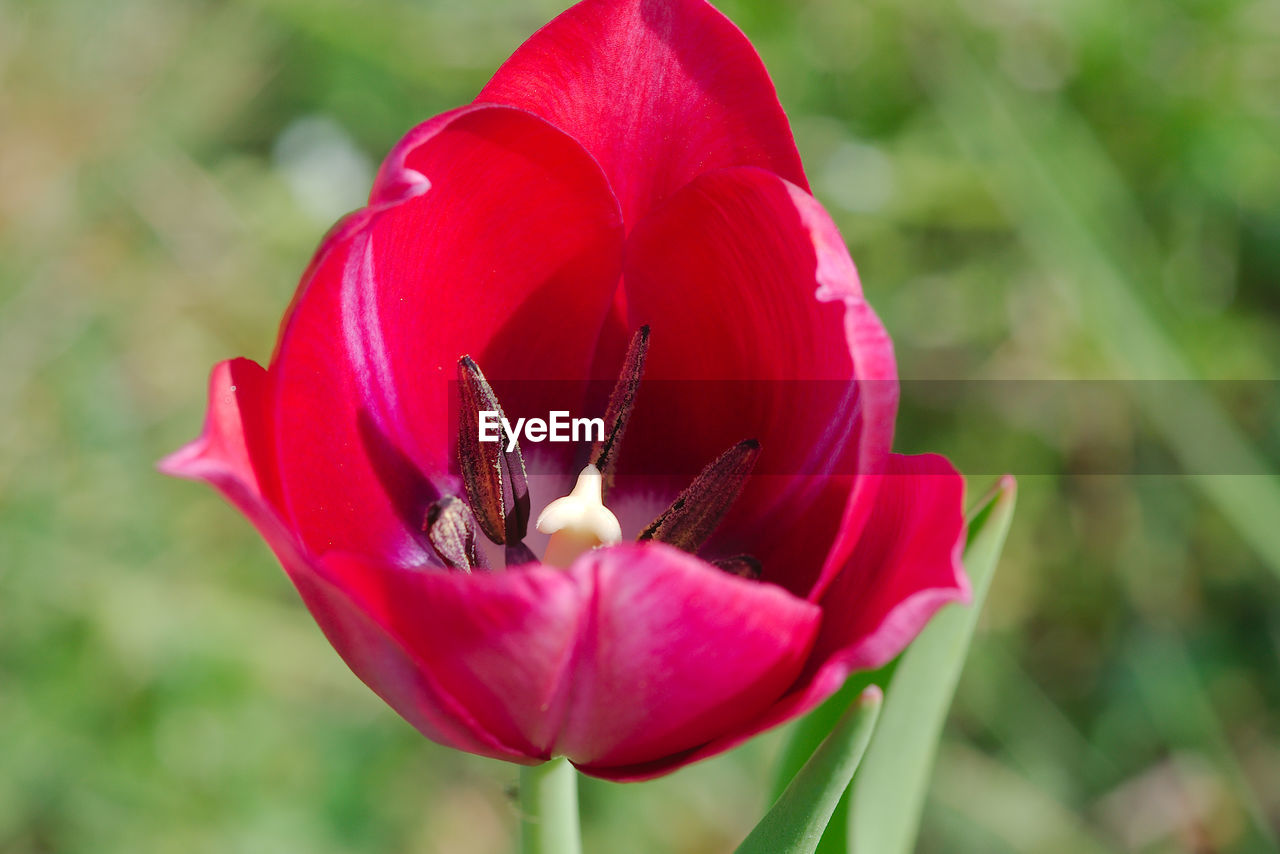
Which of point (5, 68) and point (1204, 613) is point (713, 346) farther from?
point (5, 68)

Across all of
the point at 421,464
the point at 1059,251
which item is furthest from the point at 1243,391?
→ the point at 421,464

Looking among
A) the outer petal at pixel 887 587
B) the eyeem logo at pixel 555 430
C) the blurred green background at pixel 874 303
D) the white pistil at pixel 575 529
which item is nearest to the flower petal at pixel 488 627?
the outer petal at pixel 887 587

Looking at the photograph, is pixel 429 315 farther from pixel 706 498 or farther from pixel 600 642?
pixel 600 642

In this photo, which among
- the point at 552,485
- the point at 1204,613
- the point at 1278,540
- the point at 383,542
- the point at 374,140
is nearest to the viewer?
the point at 383,542

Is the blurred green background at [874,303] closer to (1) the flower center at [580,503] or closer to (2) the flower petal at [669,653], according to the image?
(1) the flower center at [580,503]

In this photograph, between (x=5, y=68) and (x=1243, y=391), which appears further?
(x=5, y=68)

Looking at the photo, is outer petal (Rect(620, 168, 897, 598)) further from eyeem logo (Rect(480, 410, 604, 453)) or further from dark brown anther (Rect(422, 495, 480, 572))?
dark brown anther (Rect(422, 495, 480, 572))
